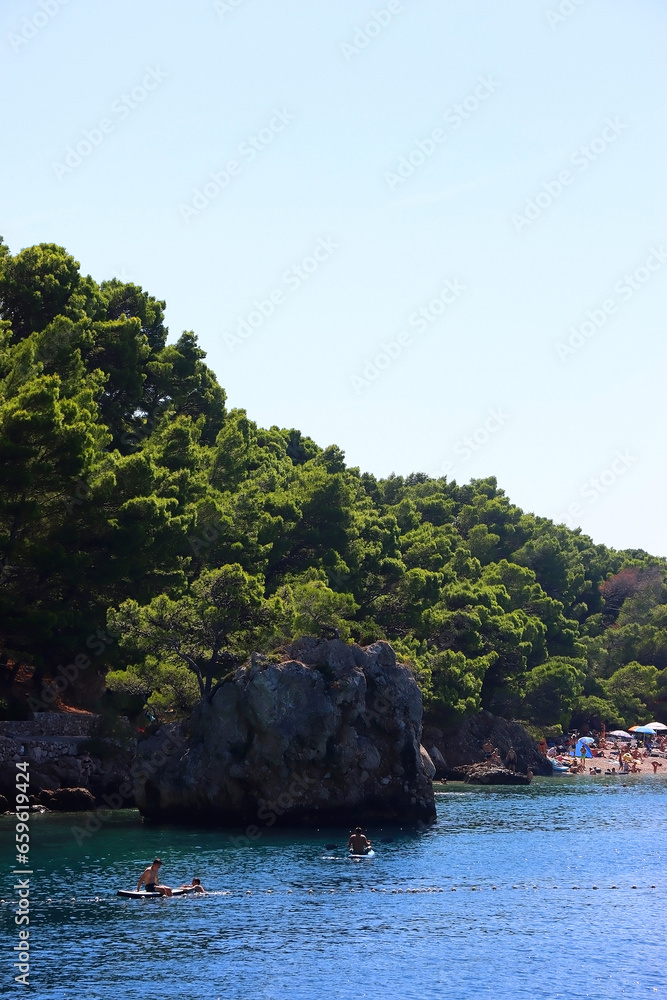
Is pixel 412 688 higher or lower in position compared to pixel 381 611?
lower

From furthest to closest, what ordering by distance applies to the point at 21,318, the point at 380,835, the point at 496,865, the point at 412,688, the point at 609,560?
1. the point at 609,560
2. the point at 21,318
3. the point at 412,688
4. the point at 380,835
5. the point at 496,865

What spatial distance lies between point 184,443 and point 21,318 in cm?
1124

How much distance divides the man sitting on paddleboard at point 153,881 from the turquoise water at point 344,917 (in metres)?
0.69

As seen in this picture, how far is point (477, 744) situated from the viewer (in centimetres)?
7806

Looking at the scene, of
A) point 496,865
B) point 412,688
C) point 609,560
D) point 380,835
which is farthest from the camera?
point 609,560

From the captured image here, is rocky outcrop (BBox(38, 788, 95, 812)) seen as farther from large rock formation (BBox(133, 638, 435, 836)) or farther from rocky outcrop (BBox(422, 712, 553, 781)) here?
rocky outcrop (BBox(422, 712, 553, 781))

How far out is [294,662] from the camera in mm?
45781

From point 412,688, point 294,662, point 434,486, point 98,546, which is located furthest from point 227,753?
point 434,486

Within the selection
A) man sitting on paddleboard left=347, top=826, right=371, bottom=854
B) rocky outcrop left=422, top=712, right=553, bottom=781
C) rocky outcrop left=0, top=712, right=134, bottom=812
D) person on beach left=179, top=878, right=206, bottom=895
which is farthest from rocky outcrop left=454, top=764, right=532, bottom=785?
person on beach left=179, top=878, right=206, bottom=895

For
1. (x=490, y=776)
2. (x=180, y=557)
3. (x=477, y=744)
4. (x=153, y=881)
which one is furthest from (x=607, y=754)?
(x=153, y=881)

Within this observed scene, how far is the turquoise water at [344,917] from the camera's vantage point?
78.5 feet

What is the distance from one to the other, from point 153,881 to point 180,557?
26484 millimetres

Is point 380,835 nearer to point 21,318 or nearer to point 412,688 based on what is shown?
point 412,688

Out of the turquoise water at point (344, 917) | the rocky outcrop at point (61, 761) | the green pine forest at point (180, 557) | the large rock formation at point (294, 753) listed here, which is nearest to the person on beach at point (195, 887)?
the turquoise water at point (344, 917)
